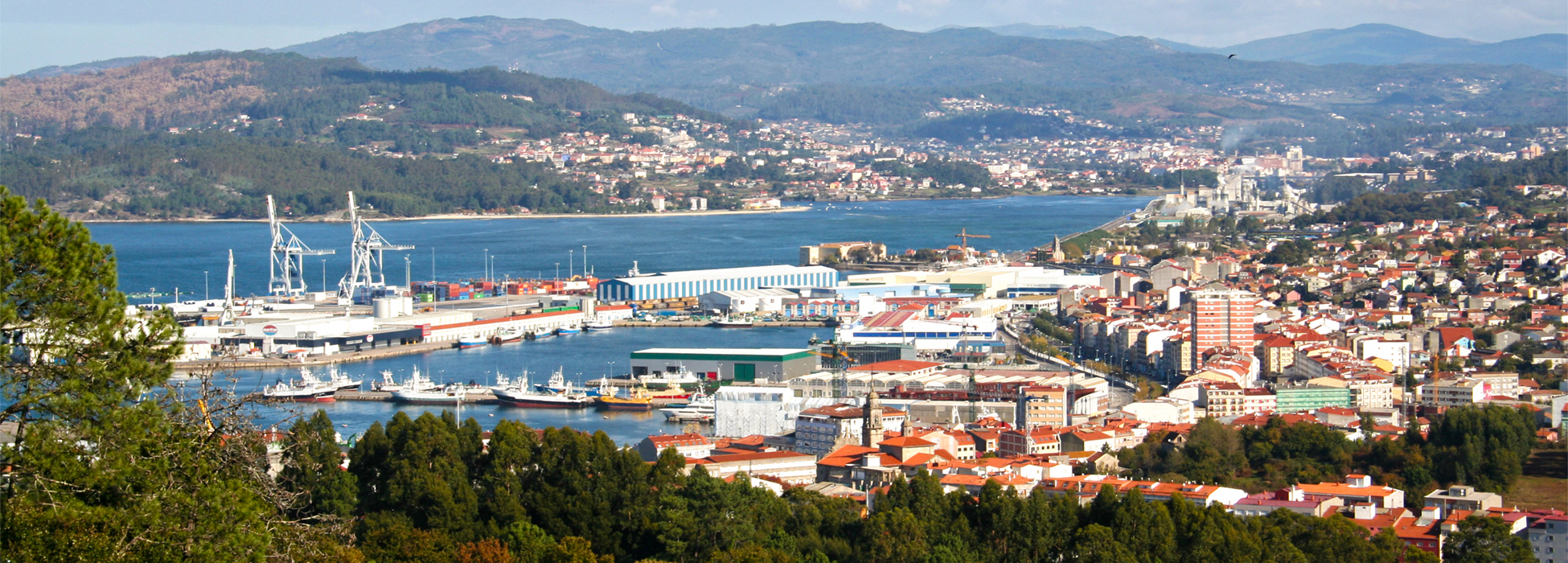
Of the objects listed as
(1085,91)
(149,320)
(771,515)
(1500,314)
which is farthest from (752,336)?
(1085,91)

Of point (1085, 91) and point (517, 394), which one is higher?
point (1085, 91)

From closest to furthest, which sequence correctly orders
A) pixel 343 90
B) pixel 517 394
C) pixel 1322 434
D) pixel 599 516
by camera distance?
pixel 599 516, pixel 1322 434, pixel 517 394, pixel 343 90

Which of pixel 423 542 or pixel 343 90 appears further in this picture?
pixel 343 90

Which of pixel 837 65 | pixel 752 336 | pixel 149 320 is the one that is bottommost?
pixel 752 336

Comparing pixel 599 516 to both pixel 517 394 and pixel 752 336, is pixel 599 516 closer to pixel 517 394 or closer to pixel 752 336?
pixel 517 394

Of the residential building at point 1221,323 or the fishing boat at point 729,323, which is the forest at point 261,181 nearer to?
the fishing boat at point 729,323

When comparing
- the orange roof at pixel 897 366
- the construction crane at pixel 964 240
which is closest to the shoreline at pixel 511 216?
the construction crane at pixel 964 240
